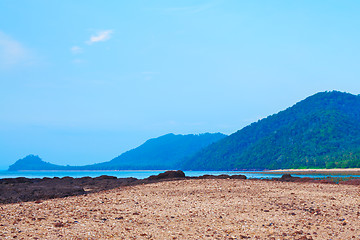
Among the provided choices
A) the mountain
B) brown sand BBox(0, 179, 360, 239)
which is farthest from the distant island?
brown sand BBox(0, 179, 360, 239)

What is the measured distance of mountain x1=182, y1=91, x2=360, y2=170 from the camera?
359 feet

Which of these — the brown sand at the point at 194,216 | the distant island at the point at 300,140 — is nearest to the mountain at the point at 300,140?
the distant island at the point at 300,140

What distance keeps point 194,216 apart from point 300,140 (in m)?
118

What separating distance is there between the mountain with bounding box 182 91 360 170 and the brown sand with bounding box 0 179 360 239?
257 feet

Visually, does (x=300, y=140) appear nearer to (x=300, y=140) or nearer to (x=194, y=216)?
(x=300, y=140)

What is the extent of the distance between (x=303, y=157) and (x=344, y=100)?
48705mm

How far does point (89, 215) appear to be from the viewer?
12320 mm

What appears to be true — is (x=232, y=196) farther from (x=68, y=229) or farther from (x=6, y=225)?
(x=6, y=225)

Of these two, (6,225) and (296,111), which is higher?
(296,111)

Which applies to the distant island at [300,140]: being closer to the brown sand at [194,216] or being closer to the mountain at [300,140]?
the mountain at [300,140]

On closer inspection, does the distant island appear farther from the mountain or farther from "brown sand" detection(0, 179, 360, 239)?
"brown sand" detection(0, 179, 360, 239)

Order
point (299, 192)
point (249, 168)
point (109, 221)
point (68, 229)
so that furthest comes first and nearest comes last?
point (249, 168) → point (299, 192) → point (109, 221) → point (68, 229)

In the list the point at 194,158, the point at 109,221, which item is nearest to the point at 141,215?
the point at 109,221

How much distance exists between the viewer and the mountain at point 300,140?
109m
